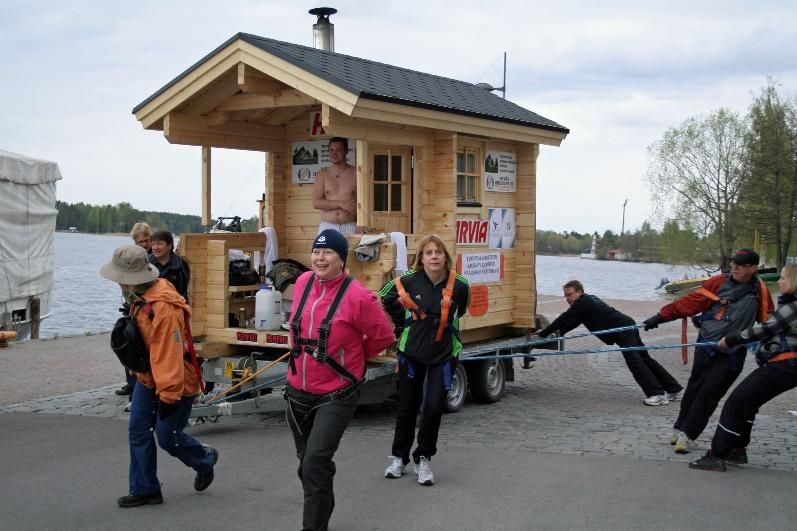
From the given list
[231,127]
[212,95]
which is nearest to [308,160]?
[231,127]

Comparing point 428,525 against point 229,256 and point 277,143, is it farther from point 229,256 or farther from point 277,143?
point 277,143

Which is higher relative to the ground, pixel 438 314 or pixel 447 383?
pixel 438 314

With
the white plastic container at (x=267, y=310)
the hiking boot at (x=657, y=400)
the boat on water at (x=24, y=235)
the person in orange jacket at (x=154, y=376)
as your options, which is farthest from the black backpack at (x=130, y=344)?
the boat on water at (x=24, y=235)

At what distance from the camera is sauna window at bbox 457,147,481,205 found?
11.2 metres

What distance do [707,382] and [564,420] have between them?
2.22m

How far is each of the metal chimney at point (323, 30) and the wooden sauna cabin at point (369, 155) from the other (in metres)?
1.45

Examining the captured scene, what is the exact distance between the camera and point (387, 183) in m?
10.8

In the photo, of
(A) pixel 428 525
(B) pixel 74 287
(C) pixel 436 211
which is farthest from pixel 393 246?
(B) pixel 74 287

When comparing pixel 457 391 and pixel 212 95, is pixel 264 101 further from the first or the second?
pixel 457 391

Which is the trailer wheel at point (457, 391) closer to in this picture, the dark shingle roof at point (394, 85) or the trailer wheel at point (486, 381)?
the trailer wheel at point (486, 381)

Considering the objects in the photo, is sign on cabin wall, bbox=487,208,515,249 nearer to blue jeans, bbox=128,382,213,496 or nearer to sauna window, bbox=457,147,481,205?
sauna window, bbox=457,147,481,205

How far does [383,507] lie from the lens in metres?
6.70

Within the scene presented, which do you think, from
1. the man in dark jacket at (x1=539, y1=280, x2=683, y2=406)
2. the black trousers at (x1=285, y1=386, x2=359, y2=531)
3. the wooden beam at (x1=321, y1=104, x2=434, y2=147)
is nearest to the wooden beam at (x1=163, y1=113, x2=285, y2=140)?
the wooden beam at (x1=321, y1=104, x2=434, y2=147)

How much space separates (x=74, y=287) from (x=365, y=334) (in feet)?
161
